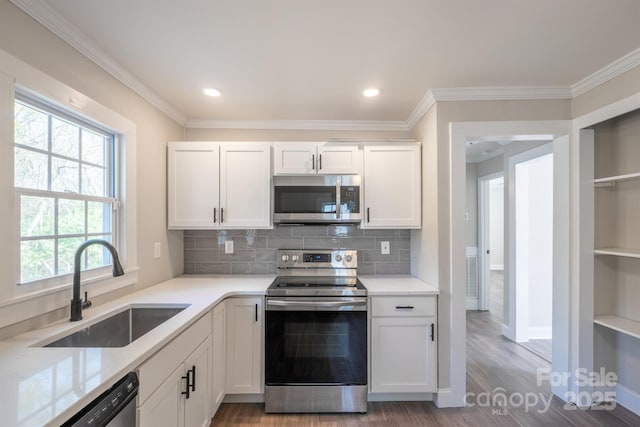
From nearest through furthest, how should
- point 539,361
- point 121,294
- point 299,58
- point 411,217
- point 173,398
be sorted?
point 173,398, point 299,58, point 121,294, point 411,217, point 539,361

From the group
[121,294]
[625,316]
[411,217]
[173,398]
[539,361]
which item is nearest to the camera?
[173,398]

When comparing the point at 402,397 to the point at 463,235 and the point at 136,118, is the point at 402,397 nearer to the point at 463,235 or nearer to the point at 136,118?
the point at 463,235

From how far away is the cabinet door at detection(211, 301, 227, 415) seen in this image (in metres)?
1.96

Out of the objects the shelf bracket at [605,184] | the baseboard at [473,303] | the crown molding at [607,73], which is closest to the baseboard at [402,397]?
the shelf bracket at [605,184]

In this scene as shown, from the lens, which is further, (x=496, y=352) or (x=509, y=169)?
(x=509, y=169)

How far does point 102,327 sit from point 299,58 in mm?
1894

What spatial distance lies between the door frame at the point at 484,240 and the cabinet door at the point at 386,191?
2.44 meters

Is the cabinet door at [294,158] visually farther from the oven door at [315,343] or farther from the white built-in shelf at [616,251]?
the white built-in shelf at [616,251]

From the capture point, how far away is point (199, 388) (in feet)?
5.63

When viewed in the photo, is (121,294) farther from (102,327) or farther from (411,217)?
(411,217)

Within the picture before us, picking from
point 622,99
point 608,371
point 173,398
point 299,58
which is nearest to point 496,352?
point 608,371

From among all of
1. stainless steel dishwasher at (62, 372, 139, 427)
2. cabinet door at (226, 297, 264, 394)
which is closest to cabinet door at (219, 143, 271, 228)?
cabinet door at (226, 297, 264, 394)

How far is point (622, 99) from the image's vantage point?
73.5 inches

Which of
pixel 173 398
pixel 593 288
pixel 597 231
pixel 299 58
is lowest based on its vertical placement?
pixel 173 398
